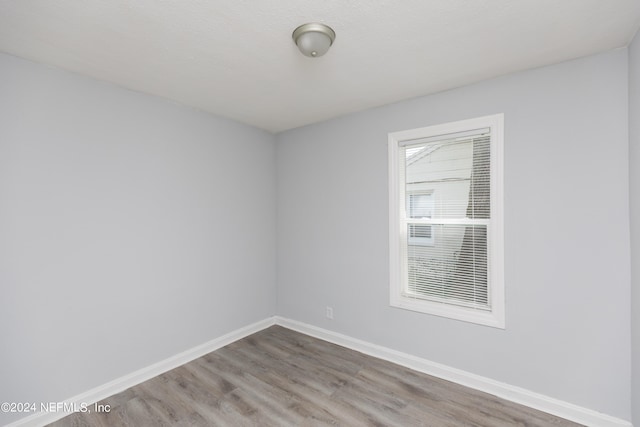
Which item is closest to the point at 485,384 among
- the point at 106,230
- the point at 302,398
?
the point at 302,398

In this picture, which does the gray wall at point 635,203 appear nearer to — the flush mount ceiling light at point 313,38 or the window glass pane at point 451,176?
the window glass pane at point 451,176

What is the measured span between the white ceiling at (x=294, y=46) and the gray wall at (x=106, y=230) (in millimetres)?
332

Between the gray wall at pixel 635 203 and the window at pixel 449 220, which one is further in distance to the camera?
the window at pixel 449 220

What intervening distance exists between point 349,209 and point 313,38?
1757 millimetres

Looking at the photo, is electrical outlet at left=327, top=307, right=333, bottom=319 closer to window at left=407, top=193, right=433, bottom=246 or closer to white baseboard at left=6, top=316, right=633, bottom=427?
white baseboard at left=6, top=316, right=633, bottom=427

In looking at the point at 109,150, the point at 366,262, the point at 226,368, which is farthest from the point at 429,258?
the point at 109,150

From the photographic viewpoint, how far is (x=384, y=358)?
286 cm

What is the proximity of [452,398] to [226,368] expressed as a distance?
1.91 metres

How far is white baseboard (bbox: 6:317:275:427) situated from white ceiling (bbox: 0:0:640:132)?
237 cm

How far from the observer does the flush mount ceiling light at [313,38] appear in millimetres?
1646

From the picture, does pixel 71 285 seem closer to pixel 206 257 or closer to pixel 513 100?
pixel 206 257

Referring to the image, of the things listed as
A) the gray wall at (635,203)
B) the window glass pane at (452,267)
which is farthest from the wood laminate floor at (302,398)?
the window glass pane at (452,267)

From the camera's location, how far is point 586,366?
6.55 ft

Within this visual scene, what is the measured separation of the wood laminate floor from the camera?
2.05 m
